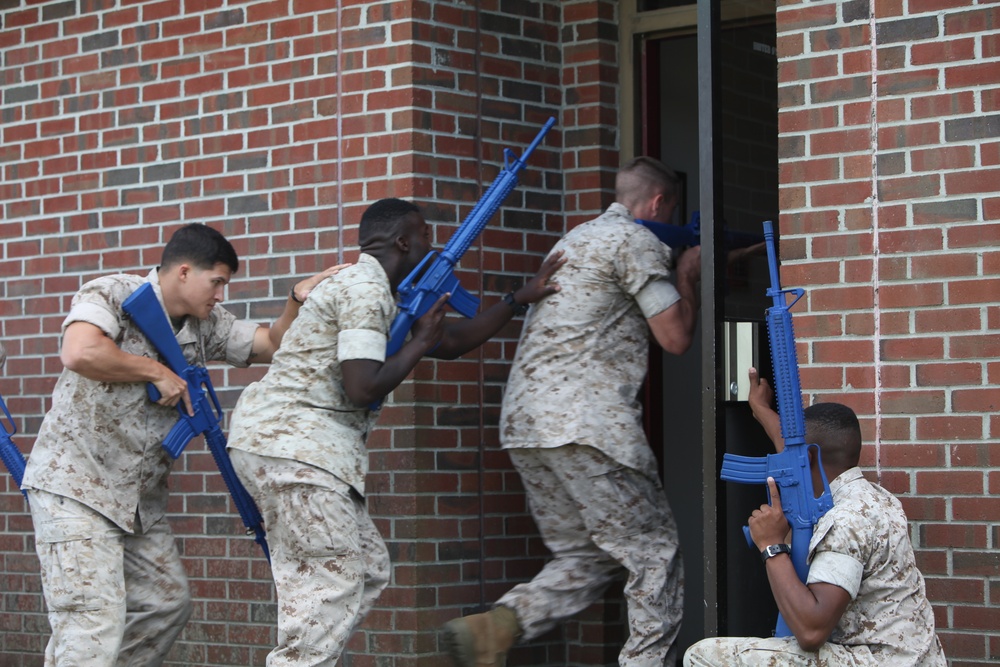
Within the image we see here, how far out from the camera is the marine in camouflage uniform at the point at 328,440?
5.11 m

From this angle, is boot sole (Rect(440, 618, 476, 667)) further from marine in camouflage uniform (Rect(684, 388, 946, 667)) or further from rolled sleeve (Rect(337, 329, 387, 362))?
marine in camouflage uniform (Rect(684, 388, 946, 667))

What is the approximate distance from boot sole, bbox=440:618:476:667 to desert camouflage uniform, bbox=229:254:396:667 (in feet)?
1.14

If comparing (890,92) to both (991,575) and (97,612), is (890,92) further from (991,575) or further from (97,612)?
(97,612)

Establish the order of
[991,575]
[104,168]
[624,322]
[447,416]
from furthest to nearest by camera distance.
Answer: [104,168]
[447,416]
[624,322]
[991,575]

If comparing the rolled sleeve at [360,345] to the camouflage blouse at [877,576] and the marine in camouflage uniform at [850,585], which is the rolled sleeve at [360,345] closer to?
the marine in camouflage uniform at [850,585]

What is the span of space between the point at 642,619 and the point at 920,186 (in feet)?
5.97

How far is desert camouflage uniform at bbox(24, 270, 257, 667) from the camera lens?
5363mm

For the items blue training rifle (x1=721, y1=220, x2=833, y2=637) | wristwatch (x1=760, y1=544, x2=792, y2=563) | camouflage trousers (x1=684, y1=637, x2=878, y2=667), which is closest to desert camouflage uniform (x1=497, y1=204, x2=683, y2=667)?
camouflage trousers (x1=684, y1=637, x2=878, y2=667)

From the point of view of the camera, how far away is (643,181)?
611 centimetres

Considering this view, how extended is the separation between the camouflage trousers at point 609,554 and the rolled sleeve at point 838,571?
1.60 meters

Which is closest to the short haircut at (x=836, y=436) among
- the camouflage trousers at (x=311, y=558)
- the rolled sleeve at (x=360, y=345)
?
the rolled sleeve at (x=360, y=345)

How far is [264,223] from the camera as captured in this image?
22.1ft

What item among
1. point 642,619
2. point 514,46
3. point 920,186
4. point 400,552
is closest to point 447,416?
point 400,552

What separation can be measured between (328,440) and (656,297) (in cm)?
137
